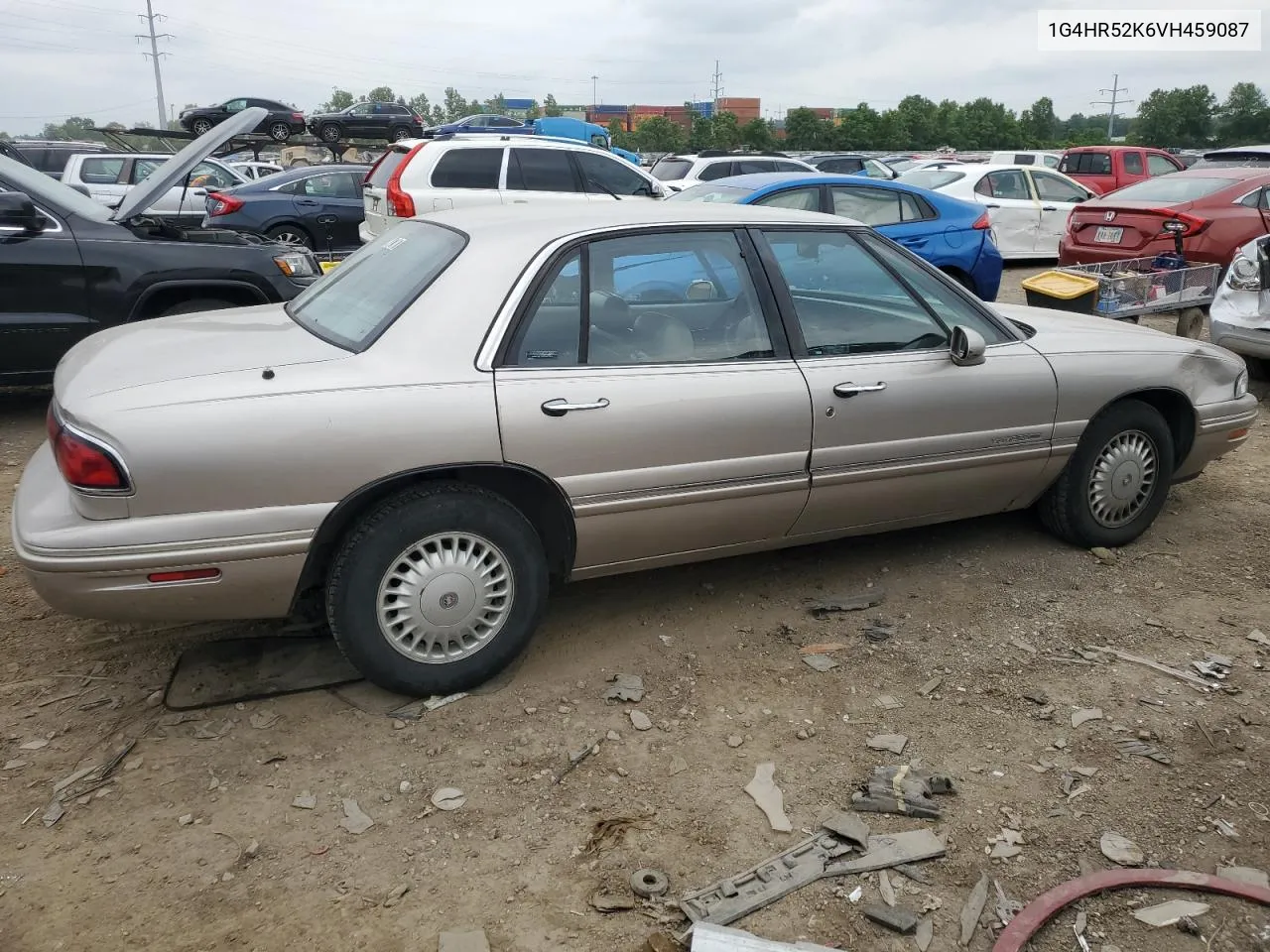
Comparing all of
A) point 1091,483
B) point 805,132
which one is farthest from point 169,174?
point 805,132

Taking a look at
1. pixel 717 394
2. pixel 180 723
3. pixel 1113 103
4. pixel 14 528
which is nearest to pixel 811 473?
pixel 717 394

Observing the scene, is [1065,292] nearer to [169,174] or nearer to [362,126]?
[169,174]

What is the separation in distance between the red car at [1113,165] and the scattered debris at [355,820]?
18260 mm

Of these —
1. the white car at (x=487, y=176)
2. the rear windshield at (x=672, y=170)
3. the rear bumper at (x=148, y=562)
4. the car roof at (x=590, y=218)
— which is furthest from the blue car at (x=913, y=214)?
the rear windshield at (x=672, y=170)

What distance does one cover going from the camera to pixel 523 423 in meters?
3.18

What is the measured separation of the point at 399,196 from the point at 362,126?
646 inches

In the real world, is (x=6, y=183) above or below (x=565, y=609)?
above

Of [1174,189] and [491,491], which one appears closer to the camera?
[491,491]

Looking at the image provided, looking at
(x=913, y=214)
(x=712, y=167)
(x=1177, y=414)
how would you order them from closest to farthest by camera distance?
(x=1177, y=414)
(x=913, y=214)
(x=712, y=167)

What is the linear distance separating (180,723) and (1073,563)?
146 inches

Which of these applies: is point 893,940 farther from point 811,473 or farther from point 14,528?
point 14,528

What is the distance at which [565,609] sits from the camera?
4.04m

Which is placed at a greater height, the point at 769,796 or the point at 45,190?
the point at 45,190

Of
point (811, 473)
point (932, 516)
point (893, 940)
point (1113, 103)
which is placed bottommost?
point (893, 940)
